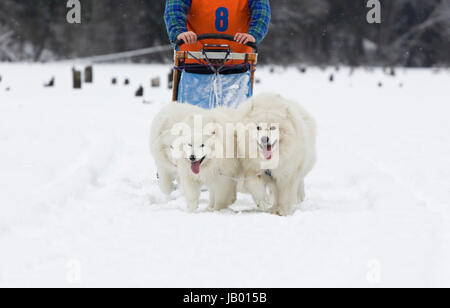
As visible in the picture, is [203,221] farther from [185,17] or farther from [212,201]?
[185,17]

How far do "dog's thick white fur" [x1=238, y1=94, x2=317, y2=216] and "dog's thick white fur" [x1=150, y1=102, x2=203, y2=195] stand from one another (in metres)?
0.50

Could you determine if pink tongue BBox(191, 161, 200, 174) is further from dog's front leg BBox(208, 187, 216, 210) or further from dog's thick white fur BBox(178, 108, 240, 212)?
dog's front leg BBox(208, 187, 216, 210)

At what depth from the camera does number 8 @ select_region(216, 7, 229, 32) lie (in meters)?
5.22

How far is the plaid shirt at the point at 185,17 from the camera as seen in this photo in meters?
5.13

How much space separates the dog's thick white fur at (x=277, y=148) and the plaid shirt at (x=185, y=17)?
979mm

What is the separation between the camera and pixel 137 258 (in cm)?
310

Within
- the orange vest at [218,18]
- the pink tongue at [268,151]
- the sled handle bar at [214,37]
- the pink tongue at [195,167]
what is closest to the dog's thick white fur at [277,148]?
the pink tongue at [268,151]

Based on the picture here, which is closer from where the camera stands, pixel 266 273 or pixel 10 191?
pixel 266 273

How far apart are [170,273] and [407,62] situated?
3483 centimetres

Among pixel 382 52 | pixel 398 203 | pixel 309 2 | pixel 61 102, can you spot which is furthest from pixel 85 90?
pixel 382 52

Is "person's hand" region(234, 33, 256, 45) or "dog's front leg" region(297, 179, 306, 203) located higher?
"person's hand" region(234, 33, 256, 45)
